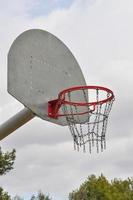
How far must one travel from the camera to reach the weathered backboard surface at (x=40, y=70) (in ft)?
25.4

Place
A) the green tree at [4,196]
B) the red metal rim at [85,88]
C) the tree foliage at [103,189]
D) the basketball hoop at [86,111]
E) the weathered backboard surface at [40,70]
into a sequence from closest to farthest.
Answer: the weathered backboard surface at [40,70] < the basketball hoop at [86,111] < the red metal rim at [85,88] < the green tree at [4,196] < the tree foliage at [103,189]

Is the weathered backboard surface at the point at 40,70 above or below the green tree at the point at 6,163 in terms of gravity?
below

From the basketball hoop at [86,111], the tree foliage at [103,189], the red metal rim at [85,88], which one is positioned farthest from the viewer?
the tree foliage at [103,189]

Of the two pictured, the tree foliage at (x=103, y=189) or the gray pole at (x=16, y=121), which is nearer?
the gray pole at (x=16, y=121)

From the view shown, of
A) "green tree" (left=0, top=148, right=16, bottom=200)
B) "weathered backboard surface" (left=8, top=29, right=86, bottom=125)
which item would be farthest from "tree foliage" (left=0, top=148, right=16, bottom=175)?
"weathered backboard surface" (left=8, top=29, right=86, bottom=125)

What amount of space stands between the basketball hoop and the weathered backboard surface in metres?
0.17

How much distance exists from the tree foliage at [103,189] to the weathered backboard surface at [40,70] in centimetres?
3418

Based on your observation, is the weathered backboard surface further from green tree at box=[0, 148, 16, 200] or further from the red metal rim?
green tree at box=[0, 148, 16, 200]

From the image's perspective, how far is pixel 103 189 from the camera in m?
43.7

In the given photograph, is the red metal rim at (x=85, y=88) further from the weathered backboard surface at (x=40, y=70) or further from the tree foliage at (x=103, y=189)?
the tree foliage at (x=103, y=189)

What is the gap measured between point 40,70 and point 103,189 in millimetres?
36436

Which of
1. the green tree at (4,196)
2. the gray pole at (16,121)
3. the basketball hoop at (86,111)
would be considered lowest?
the gray pole at (16,121)

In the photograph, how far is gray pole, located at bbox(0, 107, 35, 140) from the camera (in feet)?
25.7

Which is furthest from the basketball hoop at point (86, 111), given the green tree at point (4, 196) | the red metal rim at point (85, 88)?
the green tree at point (4, 196)
